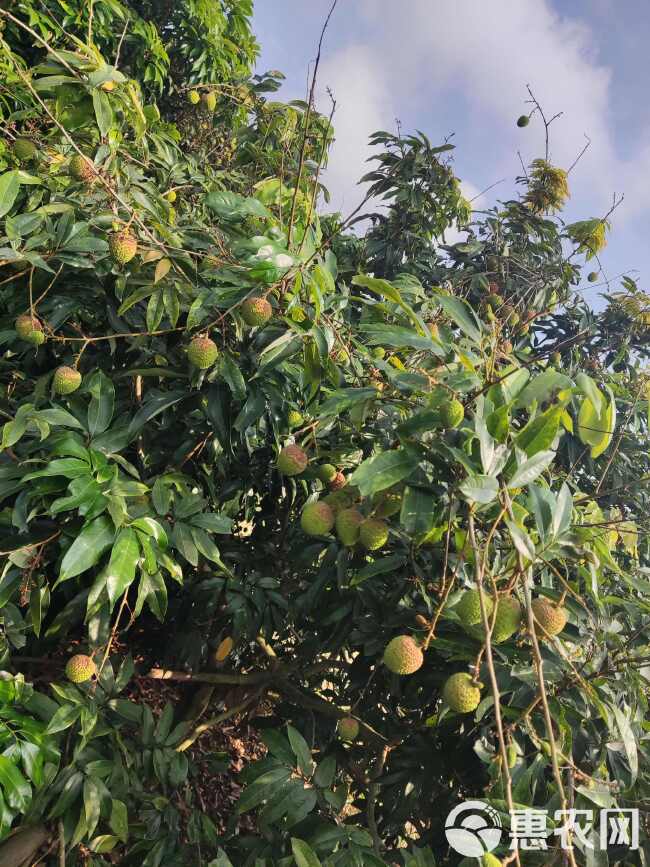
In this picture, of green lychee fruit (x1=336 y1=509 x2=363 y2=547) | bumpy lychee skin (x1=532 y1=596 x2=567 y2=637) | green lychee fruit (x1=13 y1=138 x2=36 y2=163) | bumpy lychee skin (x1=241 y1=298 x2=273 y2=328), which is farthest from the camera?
green lychee fruit (x1=13 y1=138 x2=36 y2=163)

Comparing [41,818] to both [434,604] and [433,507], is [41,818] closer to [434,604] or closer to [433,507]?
[434,604]

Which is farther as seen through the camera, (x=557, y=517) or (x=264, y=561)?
(x=264, y=561)

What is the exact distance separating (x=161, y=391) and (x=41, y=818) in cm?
92

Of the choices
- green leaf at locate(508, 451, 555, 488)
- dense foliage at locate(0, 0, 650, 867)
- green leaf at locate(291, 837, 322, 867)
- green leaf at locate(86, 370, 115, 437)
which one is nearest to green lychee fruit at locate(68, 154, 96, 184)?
dense foliage at locate(0, 0, 650, 867)

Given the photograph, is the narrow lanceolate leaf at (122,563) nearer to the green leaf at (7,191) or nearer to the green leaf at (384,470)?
the green leaf at (384,470)

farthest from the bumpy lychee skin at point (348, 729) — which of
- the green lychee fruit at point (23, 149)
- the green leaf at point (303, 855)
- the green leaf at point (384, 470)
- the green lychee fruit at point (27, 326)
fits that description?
the green lychee fruit at point (23, 149)

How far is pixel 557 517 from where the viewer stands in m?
0.97

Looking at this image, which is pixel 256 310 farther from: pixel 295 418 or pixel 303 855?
pixel 303 855

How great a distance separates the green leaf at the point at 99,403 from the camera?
4.25 ft

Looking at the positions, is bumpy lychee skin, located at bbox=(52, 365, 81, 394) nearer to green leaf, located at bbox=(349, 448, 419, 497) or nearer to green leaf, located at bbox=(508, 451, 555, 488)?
green leaf, located at bbox=(349, 448, 419, 497)

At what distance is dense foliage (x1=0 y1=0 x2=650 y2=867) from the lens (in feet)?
3.32

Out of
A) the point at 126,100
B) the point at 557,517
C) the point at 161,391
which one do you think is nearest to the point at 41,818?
the point at 161,391

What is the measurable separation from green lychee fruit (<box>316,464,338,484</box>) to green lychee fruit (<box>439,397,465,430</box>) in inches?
18.3

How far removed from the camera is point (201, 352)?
4.01ft
